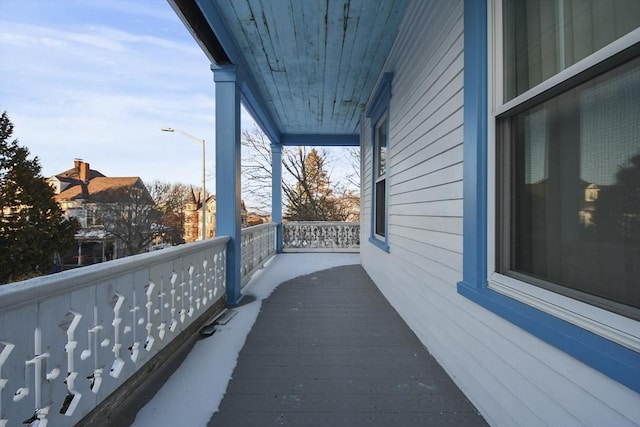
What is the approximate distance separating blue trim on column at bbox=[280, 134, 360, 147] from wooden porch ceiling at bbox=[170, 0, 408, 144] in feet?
6.92

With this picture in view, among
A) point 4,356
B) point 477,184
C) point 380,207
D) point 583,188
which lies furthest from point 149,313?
point 380,207

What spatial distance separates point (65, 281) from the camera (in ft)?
4.01

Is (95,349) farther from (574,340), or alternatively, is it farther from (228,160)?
(228,160)

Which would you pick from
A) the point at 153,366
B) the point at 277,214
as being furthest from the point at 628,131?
the point at 277,214

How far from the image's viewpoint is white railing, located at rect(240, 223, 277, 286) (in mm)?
4566

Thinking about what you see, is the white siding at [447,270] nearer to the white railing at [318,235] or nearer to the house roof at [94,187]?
the white railing at [318,235]

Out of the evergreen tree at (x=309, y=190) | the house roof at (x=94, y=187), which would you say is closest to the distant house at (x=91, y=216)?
the house roof at (x=94, y=187)

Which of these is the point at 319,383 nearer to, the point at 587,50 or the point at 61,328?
the point at 61,328

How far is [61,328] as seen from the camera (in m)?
1.25

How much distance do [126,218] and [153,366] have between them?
18.2 meters

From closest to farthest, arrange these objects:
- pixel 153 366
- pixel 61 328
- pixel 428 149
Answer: pixel 61 328 < pixel 153 366 < pixel 428 149

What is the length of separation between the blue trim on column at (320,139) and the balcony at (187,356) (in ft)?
16.4

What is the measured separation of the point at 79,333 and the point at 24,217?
66.1ft

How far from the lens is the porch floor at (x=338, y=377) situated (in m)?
1.57
